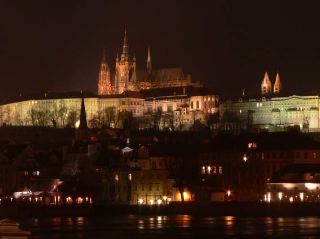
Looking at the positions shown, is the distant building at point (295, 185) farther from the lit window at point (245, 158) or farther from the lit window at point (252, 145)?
the lit window at point (252, 145)

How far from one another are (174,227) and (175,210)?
13.5 meters

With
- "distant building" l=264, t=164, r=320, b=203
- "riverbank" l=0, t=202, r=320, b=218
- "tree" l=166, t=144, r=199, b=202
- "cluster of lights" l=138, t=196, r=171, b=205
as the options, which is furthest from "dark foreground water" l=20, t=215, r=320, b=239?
"cluster of lights" l=138, t=196, r=171, b=205

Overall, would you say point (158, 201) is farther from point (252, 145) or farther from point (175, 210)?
point (175, 210)

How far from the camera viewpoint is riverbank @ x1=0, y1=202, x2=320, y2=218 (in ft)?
236

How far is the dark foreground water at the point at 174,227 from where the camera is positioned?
194ft

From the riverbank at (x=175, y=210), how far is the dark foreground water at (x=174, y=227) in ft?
4.93

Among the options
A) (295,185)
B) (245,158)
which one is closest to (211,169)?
(245,158)

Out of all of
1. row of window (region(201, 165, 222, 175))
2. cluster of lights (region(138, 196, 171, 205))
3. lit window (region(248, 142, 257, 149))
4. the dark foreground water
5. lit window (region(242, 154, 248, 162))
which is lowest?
the dark foreground water

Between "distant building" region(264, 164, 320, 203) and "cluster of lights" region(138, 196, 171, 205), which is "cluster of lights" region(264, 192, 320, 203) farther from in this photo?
"cluster of lights" region(138, 196, 171, 205)

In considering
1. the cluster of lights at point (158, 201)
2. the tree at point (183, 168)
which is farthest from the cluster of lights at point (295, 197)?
the cluster of lights at point (158, 201)

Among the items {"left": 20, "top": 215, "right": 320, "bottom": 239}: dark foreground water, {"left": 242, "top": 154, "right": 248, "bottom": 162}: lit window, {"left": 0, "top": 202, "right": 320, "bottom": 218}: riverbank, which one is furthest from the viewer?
{"left": 242, "top": 154, "right": 248, "bottom": 162}: lit window

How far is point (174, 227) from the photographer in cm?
6475

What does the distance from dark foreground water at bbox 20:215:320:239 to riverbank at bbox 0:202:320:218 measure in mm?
1502

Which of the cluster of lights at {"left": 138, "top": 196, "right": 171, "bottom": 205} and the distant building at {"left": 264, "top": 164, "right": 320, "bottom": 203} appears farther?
the cluster of lights at {"left": 138, "top": 196, "right": 171, "bottom": 205}
